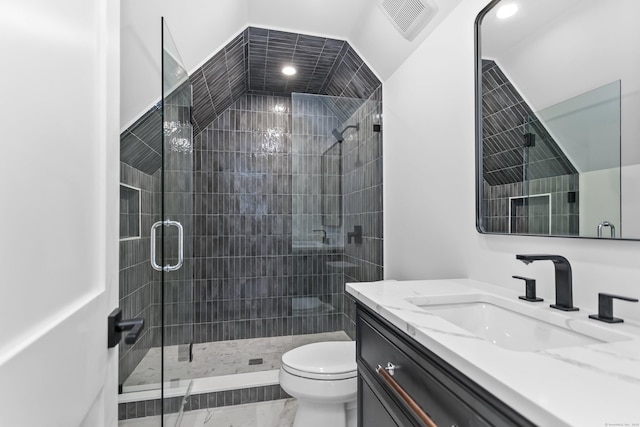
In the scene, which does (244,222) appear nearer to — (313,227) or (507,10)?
(313,227)

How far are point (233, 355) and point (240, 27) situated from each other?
8.39ft

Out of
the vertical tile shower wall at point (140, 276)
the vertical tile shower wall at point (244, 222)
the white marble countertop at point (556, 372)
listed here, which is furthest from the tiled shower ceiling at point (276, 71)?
the white marble countertop at point (556, 372)

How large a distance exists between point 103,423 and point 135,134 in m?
0.89

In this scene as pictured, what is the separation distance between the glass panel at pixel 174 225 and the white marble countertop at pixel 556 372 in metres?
1.00

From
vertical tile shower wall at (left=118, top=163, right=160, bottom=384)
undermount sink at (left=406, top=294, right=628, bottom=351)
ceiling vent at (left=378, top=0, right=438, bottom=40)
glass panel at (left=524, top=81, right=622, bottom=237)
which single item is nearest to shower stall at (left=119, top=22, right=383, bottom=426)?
vertical tile shower wall at (left=118, top=163, right=160, bottom=384)

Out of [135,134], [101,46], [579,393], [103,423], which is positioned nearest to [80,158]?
[101,46]

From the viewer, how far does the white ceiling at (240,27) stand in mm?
1306

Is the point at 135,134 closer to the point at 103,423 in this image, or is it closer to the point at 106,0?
the point at 106,0

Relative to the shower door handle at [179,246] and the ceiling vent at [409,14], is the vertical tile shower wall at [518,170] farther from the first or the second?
the shower door handle at [179,246]

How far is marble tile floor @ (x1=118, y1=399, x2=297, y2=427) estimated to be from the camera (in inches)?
81.7

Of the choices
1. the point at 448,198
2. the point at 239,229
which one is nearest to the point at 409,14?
the point at 448,198

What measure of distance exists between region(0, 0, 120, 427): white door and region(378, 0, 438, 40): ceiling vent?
1.49m

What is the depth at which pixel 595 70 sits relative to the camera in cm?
98

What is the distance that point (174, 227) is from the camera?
154 cm
